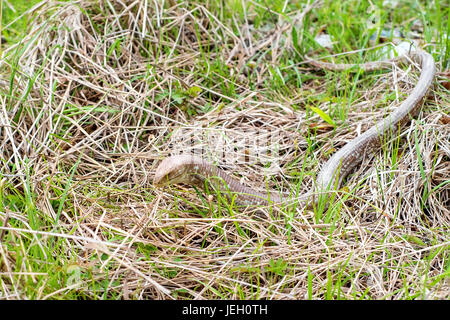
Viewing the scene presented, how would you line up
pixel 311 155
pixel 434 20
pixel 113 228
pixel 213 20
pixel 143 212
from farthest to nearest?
1. pixel 434 20
2. pixel 213 20
3. pixel 311 155
4. pixel 143 212
5. pixel 113 228

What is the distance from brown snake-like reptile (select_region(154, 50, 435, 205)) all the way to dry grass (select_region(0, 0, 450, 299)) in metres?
0.11

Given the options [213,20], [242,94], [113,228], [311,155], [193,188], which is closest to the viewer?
[113,228]

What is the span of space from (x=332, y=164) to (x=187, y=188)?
1117mm

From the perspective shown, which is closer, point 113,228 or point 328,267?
point 328,267

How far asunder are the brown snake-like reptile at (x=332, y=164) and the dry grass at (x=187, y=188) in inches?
4.3

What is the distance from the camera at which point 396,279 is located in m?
2.81

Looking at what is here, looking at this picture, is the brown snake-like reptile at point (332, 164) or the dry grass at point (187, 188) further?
the brown snake-like reptile at point (332, 164)

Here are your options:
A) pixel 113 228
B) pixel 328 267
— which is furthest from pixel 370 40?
pixel 113 228

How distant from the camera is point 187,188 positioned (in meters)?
3.59

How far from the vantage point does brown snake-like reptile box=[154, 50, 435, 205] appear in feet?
10.6

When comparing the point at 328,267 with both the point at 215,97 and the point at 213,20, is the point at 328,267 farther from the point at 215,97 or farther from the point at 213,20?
the point at 213,20

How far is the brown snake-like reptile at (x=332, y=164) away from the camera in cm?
322

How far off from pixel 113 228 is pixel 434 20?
416 cm

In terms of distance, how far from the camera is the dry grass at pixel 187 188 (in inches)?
109
